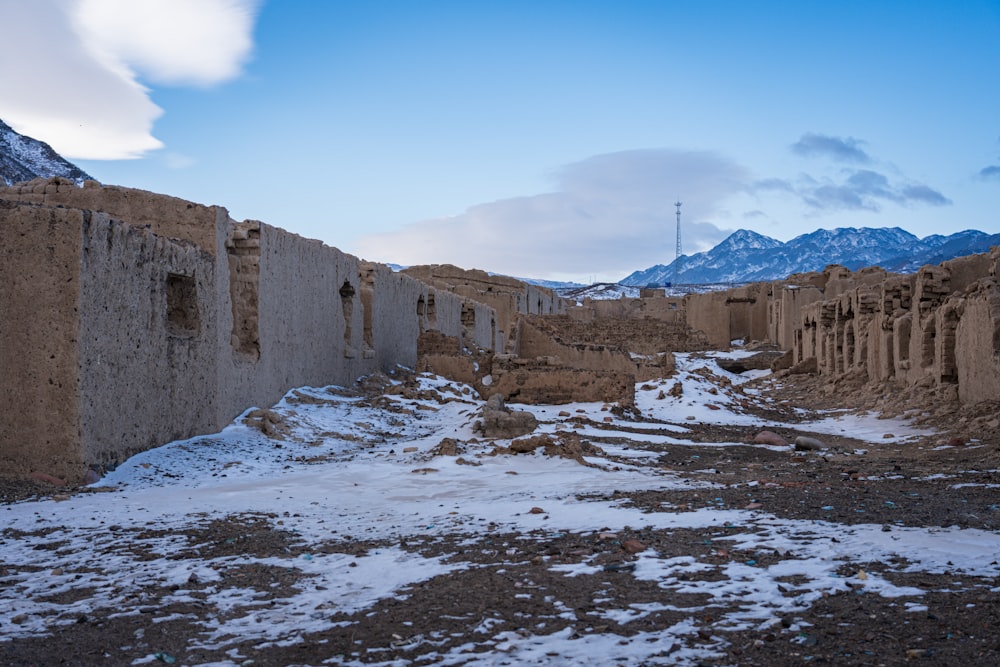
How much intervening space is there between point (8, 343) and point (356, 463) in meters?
3.44

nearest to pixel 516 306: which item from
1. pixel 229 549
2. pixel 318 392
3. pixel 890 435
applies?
pixel 318 392

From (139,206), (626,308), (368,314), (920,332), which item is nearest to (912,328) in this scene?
(920,332)

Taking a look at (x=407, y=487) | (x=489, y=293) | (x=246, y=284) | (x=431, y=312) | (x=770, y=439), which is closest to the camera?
(x=407, y=487)

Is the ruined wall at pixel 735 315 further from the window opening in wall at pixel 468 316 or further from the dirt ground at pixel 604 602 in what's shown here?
the dirt ground at pixel 604 602

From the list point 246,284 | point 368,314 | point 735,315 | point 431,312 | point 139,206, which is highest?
point 139,206

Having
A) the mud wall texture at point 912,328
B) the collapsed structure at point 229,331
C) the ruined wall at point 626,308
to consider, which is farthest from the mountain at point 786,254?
the collapsed structure at point 229,331

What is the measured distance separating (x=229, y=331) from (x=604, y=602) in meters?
7.98

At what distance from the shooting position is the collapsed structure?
722 cm

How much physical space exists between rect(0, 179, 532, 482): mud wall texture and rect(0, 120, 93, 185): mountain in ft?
48.4

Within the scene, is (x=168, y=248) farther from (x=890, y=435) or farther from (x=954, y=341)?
(x=954, y=341)

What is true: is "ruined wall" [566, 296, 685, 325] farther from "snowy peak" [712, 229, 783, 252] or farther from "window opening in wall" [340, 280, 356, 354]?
"snowy peak" [712, 229, 783, 252]

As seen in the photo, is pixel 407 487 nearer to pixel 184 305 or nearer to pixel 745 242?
pixel 184 305

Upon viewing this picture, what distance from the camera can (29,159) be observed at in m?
26.2

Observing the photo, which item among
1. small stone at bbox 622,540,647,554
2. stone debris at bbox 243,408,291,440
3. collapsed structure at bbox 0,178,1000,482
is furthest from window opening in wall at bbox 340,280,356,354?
small stone at bbox 622,540,647,554
